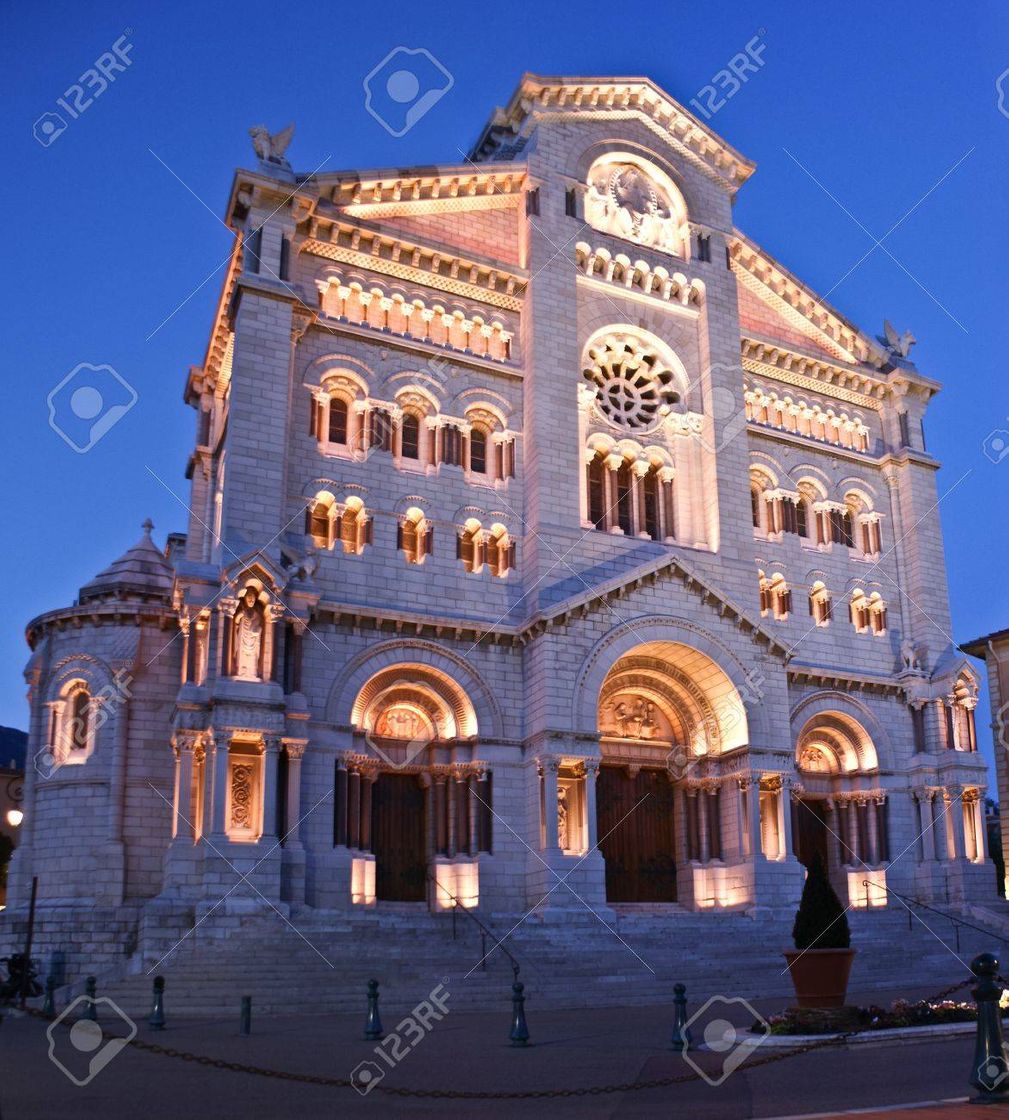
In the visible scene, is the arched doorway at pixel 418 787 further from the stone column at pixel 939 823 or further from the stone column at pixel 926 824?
the stone column at pixel 939 823

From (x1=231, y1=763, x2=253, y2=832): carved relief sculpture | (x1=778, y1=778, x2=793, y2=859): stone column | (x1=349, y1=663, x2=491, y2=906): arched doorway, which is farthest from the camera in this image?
(x1=778, y1=778, x2=793, y2=859): stone column

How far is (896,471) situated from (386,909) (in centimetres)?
2490

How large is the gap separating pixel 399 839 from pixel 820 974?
16.9 meters

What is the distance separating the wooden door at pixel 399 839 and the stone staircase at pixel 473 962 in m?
0.73

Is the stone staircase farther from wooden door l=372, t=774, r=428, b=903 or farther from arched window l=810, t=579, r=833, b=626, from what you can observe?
arched window l=810, t=579, r=833, b=626

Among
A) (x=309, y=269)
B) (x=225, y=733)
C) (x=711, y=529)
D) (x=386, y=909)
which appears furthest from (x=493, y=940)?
(x=309, y=269)

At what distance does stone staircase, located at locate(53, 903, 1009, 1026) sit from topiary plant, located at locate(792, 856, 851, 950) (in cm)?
815

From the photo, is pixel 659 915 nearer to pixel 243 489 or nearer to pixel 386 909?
pixel 386 909

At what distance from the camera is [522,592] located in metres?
35.7

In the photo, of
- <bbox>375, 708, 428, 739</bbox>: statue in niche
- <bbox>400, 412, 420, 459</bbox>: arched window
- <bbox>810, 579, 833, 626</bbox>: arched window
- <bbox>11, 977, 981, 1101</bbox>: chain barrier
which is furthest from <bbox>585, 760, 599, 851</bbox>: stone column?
<bbox>11, 977, 981, 1101</bbox>: chain barrier

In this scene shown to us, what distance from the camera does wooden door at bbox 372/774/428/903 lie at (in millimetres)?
32844

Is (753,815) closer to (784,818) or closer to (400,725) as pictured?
(784,818)

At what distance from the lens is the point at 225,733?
29266mm

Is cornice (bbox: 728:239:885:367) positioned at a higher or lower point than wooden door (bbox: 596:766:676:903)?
higher
